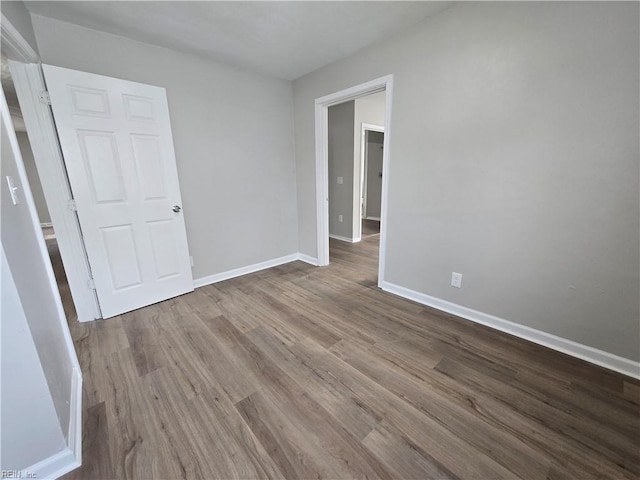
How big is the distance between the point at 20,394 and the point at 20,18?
225 centimetres

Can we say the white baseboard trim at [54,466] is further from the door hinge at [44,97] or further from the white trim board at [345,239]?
the white trim board at [345,239]

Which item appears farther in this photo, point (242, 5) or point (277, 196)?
point (277, 196)

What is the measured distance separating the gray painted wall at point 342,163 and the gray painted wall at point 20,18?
368 centimetres

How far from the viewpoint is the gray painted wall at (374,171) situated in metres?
6.38

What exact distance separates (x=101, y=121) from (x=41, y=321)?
1.71 metres

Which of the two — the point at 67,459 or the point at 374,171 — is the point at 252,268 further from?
the point at 374,171

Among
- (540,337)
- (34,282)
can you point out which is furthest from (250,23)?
(540,337)

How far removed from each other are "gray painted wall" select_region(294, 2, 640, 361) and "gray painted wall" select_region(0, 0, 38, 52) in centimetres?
245

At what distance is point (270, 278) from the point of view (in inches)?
124

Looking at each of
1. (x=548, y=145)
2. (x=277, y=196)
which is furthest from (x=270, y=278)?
(x=548, y=145)

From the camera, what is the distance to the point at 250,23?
1982mm

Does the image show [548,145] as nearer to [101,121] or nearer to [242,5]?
[242,5]

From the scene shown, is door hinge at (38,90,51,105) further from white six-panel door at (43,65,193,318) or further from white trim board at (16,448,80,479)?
white trim board at (16,448,80,479)

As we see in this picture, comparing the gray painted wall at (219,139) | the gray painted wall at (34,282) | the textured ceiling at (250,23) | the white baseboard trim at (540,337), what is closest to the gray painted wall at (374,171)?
the gray painted wall at (219,139)
